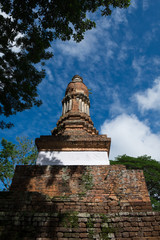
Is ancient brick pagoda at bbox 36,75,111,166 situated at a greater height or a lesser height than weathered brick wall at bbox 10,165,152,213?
greater

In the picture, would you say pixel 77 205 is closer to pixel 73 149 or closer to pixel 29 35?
pixel 73 149

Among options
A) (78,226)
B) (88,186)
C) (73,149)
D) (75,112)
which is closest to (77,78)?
(75,112)

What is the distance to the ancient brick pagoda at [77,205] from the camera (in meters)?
3.30

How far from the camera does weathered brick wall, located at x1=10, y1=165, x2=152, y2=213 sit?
3906 mm

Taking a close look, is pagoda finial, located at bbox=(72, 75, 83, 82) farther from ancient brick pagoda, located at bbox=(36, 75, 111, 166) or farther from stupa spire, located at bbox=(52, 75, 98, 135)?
ancient brick pagoda, located at bbox=(36, 75, 111, 166)

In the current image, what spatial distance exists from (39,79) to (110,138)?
384cm

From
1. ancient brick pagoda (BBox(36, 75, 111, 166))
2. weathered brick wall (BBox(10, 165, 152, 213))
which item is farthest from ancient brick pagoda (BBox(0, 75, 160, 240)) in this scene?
ancient brick pagoda (BBox(36, 75, 111, 166))

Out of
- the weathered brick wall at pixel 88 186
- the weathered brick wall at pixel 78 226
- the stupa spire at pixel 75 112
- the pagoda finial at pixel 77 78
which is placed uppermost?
the pagoda finial at pixel 77 78

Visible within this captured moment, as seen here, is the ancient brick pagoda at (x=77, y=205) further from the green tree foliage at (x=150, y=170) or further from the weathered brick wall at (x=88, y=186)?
the green tree foliage at (x=150, y=170)

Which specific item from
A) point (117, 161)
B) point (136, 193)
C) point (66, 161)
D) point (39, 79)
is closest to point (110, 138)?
point (66, 161)

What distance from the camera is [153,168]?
56.1ft

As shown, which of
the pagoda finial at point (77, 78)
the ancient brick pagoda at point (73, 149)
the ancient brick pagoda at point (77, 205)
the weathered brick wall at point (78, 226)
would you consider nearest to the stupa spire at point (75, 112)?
the pagoda finial at point (77, 78)

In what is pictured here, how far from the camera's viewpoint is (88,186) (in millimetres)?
4375

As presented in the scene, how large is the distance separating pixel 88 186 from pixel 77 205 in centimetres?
63
